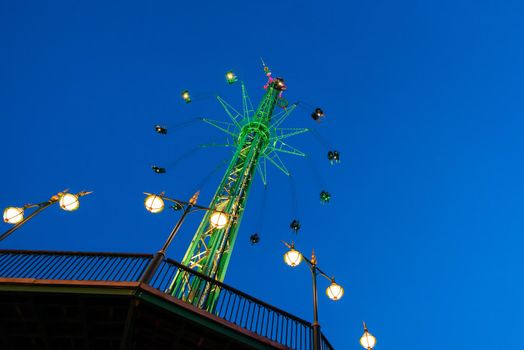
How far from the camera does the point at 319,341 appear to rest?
10023 millimetres

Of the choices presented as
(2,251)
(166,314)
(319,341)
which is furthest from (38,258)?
(319,341)

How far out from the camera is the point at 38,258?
1150cm

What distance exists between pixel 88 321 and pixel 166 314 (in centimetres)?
242

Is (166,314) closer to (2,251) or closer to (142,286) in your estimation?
(142,286)

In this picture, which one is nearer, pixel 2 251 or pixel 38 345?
pixel 38 345

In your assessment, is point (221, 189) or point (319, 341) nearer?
point (319, 341)

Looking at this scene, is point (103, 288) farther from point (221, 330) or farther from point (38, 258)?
point (38, 258)

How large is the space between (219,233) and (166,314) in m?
7.03

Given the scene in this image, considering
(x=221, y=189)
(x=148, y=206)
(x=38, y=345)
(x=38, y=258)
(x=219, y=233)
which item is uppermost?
(x=221, y=189)

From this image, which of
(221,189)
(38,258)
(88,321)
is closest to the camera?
(88,321)

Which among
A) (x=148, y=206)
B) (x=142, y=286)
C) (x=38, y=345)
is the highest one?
(x=148, y=206)

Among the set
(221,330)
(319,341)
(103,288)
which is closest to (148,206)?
(103,288)

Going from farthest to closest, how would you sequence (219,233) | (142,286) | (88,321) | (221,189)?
1. (221,189)
2. (219,233)
3. (88,321)
4. (142,286)

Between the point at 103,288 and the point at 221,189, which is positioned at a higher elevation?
the point at 221,189
